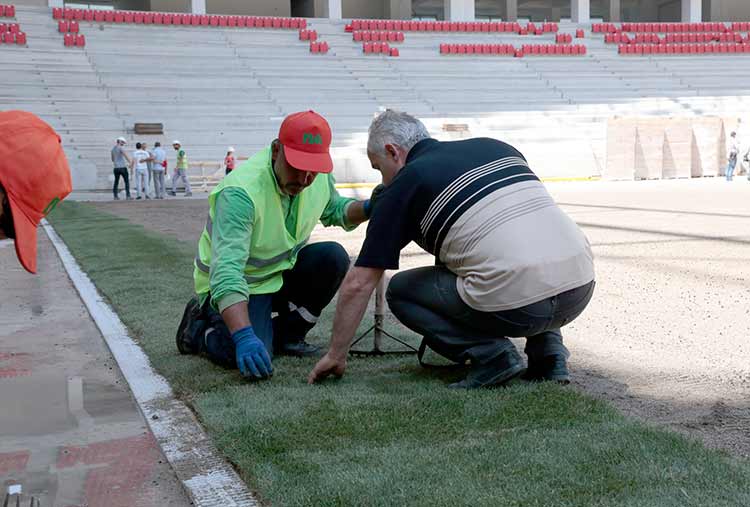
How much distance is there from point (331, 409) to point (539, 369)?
3.11ft

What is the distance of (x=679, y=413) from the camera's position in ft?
10.6

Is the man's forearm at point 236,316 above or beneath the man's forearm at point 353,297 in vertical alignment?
beneath

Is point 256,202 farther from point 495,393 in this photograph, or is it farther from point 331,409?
point 495,393

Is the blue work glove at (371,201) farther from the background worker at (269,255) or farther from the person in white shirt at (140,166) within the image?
the person in white shirt at (140,166)

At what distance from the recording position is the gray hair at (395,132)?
136 inches

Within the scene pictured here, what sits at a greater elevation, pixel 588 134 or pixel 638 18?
pixel 638 18

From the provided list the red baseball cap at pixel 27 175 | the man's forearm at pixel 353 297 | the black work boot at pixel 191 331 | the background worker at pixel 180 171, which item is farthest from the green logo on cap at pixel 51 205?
the background worker at pixel 180 171

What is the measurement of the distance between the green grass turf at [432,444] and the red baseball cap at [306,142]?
37.1 inches

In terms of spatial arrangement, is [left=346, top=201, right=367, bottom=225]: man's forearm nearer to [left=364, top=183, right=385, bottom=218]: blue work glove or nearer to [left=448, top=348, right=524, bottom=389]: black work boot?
[left=364, top=183, right=385, bottom=218]: blue work glove

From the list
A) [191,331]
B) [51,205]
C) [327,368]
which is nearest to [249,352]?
[327,368]

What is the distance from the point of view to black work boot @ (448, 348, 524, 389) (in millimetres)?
3484

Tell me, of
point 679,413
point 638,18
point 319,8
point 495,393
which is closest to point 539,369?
point 495,393

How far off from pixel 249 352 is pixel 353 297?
1.86ft

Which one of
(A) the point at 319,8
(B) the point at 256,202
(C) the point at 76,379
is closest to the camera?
(B) the point at 256,202
